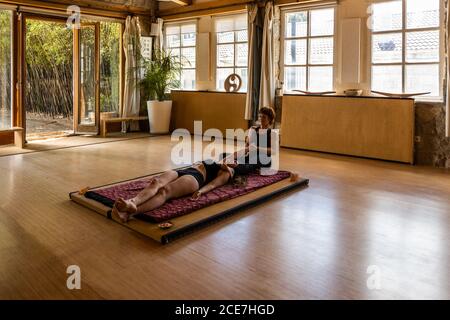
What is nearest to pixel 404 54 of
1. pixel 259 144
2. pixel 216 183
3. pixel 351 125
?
pixel 351 125

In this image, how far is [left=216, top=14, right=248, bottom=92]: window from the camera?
736 cm

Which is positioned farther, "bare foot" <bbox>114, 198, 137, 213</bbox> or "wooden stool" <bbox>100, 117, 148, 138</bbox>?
"wooden stool" <bbox>100, 117, 148, 138</bbox>

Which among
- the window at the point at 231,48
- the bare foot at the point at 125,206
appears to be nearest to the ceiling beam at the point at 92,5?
the window at the point at 231,48

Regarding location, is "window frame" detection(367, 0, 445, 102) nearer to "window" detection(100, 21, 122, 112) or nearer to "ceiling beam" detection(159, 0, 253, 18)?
"ceiling beam" detection(159, 0, 253, 18)

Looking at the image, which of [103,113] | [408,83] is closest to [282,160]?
[408,83]

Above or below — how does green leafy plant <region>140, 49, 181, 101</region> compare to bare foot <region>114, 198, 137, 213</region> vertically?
above

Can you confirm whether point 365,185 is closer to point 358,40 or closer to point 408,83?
point 408,83

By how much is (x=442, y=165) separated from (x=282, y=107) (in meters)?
2.53

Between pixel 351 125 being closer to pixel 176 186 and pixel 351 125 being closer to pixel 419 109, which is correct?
pixel 419 109

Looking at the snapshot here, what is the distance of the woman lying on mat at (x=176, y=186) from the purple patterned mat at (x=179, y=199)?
0.05 metres

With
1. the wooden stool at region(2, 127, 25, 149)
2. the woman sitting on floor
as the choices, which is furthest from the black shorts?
the wooden stool at region(2, 127, 25, 149)

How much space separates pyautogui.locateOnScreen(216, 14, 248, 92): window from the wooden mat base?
3.99m

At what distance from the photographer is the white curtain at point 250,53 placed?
6.79 metres

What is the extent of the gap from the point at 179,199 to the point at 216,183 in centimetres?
44
